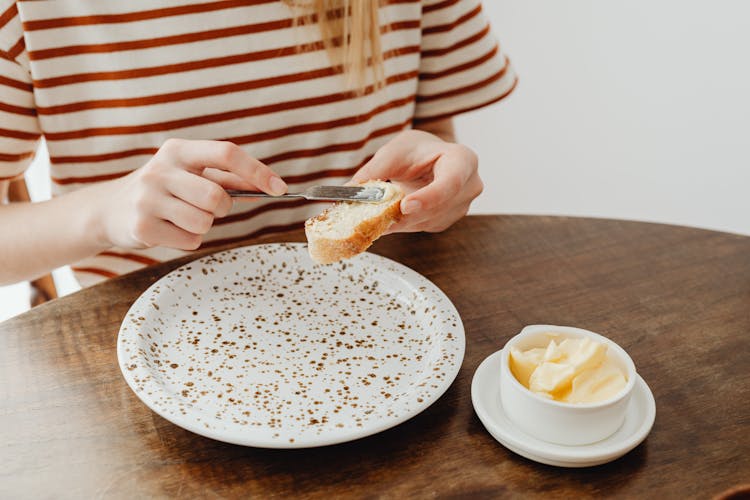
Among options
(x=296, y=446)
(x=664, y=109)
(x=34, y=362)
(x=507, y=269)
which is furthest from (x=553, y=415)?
(x=664, y=109)

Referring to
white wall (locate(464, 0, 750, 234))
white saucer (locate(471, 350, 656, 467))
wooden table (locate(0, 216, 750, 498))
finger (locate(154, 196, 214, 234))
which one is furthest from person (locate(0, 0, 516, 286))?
white wall (locate(464, 0, 750, 234))

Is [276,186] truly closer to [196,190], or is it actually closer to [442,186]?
[196,190]

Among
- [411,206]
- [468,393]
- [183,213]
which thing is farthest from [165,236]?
[468,393]

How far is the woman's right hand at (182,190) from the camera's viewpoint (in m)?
0.89

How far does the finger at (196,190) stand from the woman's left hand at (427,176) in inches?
8.2

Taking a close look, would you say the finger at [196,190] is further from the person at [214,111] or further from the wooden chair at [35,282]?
the wooden chair at [35,282]

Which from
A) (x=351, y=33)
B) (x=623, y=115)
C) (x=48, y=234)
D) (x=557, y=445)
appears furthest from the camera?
(x=623, y=115)

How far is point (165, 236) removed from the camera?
93cm

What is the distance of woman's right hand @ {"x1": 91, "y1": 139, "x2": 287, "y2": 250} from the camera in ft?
2.93

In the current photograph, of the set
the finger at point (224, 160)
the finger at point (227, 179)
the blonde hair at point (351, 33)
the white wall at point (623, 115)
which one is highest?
the blonde hair at point (351, 33)

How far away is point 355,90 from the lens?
1.29 metres

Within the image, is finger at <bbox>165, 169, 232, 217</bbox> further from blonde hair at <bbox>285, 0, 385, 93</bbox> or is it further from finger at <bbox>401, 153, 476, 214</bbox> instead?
blonde hair at <bbox>285, 0, 385, 93</bbox>

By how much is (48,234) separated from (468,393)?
0.63 meters

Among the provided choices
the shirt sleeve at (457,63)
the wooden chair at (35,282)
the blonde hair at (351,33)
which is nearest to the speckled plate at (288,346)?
the blonde hair at (351,33)
